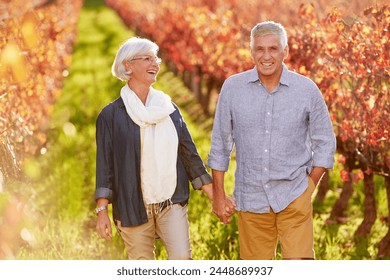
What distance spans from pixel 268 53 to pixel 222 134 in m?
0.59

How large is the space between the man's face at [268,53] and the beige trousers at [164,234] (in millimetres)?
988

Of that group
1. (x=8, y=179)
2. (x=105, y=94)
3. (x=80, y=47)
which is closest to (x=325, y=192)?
(x=8, y=179)

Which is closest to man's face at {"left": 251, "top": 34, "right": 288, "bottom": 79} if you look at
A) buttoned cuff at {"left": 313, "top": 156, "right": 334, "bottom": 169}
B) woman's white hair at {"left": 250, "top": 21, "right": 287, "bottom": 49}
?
woman's white hair at {"left": 250, "top": 21, "right": 287, "bottom": 49}

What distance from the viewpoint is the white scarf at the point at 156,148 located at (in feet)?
14.5

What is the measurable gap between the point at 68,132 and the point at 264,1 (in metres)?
9.45

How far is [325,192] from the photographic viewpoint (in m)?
8.82

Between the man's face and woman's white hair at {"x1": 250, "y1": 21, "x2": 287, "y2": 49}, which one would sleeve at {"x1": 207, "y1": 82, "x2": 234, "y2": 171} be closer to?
the man's face

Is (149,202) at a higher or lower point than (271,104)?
lower

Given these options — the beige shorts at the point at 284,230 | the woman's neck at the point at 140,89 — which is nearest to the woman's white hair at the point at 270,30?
the woman's neck at the point at 140,89

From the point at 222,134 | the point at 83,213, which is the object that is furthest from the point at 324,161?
the point at 83,213

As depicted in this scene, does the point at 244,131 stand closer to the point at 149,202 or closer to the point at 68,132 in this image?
the point at 149,202

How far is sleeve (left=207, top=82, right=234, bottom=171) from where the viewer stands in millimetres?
4504

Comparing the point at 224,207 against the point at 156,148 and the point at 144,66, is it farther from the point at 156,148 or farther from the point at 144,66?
the point at 144,66

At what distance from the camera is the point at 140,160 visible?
14.6 feet
